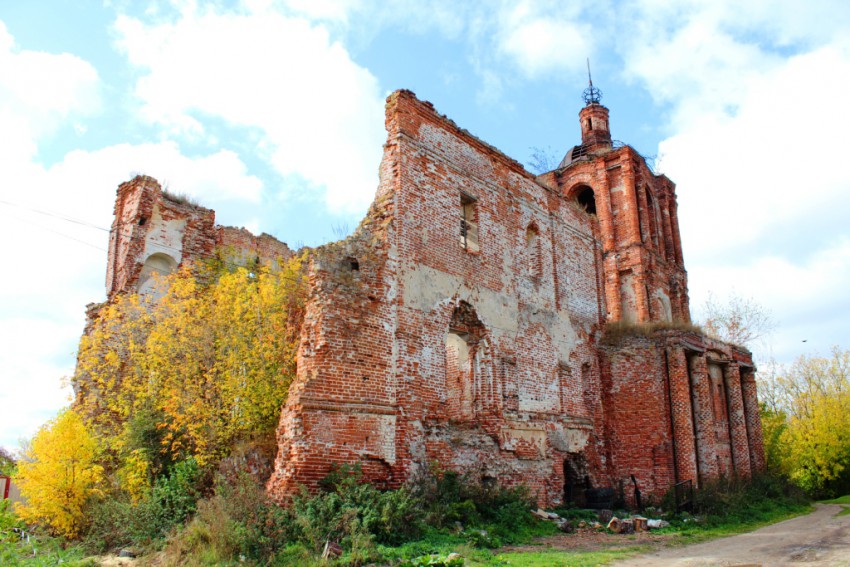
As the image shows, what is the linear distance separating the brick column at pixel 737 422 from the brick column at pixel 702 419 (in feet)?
8.87

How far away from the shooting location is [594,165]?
27594 millimetres

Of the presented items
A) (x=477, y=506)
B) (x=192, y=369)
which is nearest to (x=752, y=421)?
(x=477, y=506)

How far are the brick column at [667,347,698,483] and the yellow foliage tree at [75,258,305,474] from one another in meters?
9.54

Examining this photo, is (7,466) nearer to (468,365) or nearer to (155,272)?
(155,272)

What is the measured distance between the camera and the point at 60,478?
10641 millimetres

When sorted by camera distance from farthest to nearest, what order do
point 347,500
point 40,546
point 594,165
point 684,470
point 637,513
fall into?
1. point 594,165
2. point 684,470
3. point 637,513
4. point 40,546
5. point 347,500

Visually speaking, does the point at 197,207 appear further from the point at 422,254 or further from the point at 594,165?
the point at 594,165

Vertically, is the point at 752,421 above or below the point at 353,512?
above

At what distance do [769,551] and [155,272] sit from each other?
40.7 feet

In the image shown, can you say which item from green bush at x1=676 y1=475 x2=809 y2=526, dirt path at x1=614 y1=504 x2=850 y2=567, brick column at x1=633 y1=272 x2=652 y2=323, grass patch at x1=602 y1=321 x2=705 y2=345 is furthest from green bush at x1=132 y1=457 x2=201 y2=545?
brick column at x1=633 y1=272 x2=652 y2=323

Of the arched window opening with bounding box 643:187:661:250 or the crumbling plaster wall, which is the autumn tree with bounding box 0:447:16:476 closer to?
the crumbling plaster wall

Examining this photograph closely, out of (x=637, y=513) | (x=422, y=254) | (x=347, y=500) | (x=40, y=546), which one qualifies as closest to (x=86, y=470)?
(x=40, y=546)

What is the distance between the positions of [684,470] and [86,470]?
41.2 ft

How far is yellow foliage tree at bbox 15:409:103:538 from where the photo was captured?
34.8ft
